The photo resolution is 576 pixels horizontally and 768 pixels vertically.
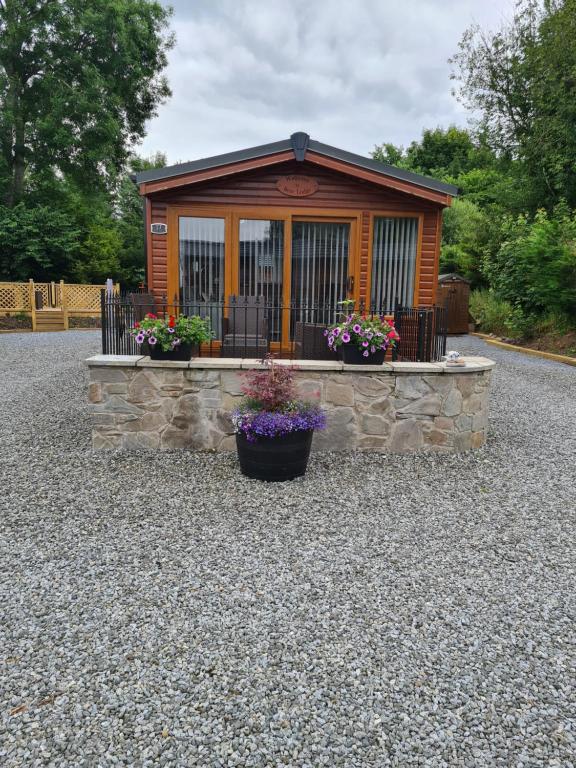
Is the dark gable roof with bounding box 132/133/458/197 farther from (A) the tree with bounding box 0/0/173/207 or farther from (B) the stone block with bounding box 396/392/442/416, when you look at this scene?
(A) the tree with bounding box 0/0/173/207

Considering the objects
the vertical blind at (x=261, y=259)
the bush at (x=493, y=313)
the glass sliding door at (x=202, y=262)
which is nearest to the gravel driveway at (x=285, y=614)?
the glass sliding door at (x=202, y=262)

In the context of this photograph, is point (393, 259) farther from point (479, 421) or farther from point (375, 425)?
point (375, 425)

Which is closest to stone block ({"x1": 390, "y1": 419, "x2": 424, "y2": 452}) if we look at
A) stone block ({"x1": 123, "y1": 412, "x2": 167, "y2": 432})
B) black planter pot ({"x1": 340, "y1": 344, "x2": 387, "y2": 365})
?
black planter pot ({"x1": 340, "y1": 344, "x2": 387, "y2": 365})

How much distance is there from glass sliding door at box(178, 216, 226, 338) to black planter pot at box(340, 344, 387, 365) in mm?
2443

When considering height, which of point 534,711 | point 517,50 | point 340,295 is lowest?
point 534,711

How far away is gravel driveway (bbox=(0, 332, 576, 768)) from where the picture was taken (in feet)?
5.20

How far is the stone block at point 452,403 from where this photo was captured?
432 cm

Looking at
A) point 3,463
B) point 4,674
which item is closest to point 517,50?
point 3,463

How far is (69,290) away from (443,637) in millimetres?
17367

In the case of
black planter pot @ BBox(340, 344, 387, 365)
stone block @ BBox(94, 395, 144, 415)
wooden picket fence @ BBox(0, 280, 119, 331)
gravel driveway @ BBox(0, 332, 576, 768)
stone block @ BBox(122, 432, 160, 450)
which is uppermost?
wooden picket fence @ BBox(0, 280, 119, 331)

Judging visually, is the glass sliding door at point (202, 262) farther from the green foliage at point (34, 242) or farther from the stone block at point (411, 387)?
the green foliage at point (34, 242)

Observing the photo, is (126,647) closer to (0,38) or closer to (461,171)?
(0,38)

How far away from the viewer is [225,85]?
52.5 ft

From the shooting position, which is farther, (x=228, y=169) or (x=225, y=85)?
(x=225, y=85)
